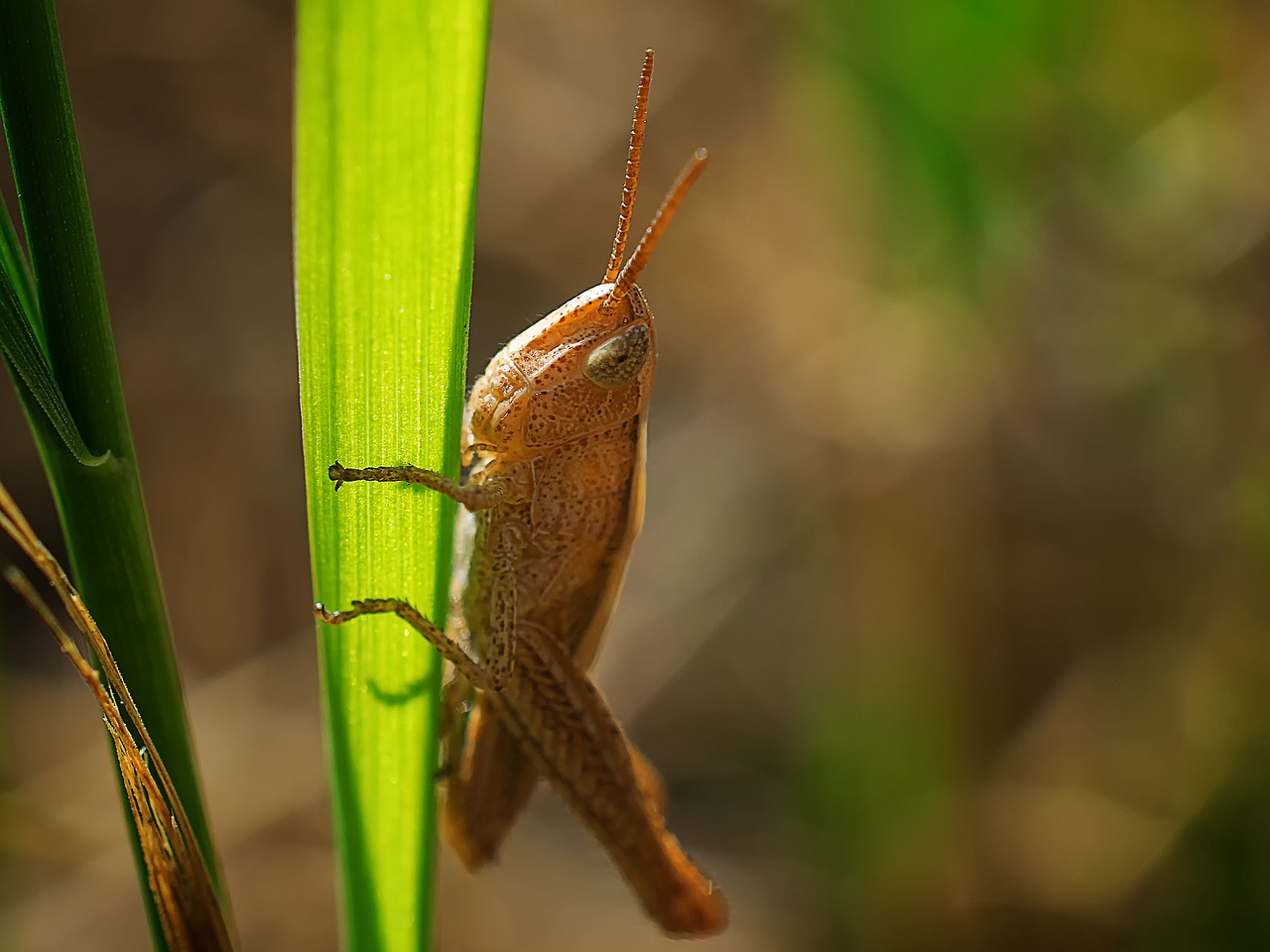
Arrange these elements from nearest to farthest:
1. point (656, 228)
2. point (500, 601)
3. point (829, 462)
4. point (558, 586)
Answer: point (656, 228) → point (500, 601) → point (558, 586) → point (829, 462)

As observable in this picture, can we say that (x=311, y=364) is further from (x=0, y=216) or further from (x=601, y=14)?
(x=601, y=14)

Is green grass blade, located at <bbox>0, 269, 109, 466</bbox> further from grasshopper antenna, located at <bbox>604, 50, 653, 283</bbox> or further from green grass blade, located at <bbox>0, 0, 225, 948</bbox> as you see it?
grasshopper antenna, located at <bbox>604, 50, 653, 283</bbox>

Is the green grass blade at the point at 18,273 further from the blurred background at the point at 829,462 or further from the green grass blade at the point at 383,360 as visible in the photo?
the blurred background at the point at 829,462

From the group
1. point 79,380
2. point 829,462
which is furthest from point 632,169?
point 829,462

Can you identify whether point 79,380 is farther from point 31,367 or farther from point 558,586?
point 558,586

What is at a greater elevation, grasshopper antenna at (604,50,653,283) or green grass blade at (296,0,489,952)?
grasshopper antenna at (604,50,653,283)

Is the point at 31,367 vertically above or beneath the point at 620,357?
beneath

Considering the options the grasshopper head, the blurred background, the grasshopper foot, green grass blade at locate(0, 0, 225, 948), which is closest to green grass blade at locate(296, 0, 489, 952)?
the grasshopper foot
